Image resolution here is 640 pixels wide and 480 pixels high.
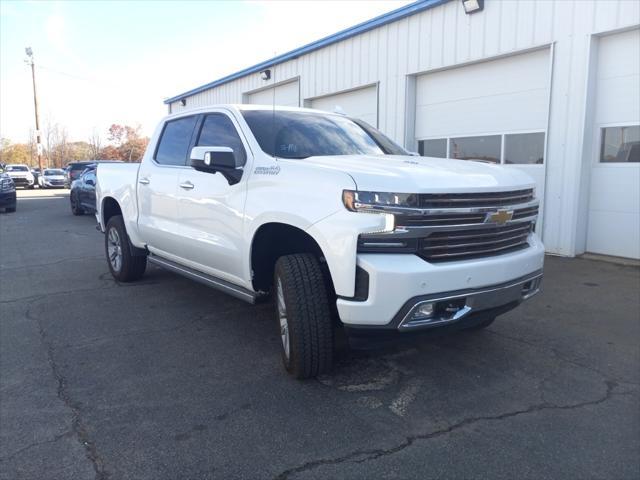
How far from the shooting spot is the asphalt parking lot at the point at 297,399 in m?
2.86

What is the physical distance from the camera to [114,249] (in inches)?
276

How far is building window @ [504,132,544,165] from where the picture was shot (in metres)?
9.06

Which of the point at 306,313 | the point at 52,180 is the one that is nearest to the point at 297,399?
the point at 306,313

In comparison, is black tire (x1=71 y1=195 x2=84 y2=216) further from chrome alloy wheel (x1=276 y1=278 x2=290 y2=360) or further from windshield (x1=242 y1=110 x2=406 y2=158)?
chrome alloy wheel (x1=276 y1=278 x2=290 y2=360)

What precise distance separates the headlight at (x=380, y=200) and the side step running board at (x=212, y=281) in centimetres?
141

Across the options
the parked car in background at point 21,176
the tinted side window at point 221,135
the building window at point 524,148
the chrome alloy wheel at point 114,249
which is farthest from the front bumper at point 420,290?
the parked car in background at point 21,176

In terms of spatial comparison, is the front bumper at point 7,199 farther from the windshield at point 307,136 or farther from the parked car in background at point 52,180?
the parked car in background at point 52,180

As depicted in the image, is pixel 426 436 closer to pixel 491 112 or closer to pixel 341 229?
pixel 341 229

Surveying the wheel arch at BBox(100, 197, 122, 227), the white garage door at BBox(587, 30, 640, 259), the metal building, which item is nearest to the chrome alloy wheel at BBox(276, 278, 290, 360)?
the wheel arch at BBox(100, 197, 122, 227)

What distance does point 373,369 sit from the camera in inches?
161

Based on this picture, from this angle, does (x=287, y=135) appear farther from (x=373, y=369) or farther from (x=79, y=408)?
(x=79, y=408)

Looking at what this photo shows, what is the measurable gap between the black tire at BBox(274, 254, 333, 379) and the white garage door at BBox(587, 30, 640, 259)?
653 centimetres

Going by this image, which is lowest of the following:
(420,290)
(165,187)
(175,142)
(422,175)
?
(420,290)

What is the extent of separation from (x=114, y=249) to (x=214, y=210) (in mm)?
3075
